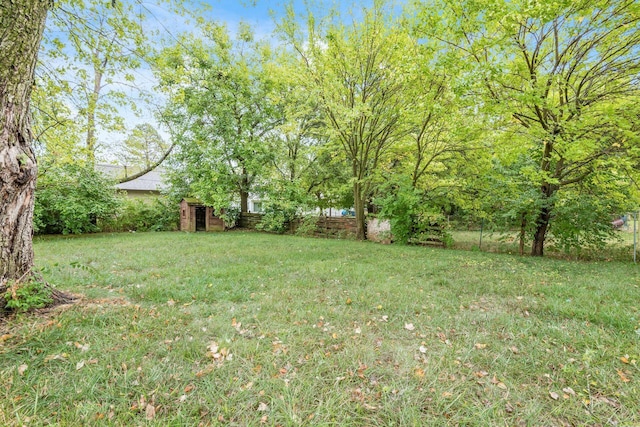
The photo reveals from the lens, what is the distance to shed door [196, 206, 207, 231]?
1391 cm

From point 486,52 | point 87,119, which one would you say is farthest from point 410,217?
point 87,119

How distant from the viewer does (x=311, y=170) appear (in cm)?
1330

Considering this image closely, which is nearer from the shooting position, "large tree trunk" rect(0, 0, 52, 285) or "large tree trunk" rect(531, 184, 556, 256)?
"large tree trunk" rect(0, 0, 52, 285)

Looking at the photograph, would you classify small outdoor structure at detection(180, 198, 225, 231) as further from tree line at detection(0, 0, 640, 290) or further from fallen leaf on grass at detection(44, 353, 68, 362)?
fallen leaf on grass at detection(44, 353, 68, 362)

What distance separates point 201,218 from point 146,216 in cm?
256

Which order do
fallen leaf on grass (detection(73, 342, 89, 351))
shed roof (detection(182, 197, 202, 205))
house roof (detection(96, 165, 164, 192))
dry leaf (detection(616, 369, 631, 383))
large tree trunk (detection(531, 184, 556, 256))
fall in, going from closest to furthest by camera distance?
dry leaf (detection(616, 369, 631, 383))
fallen leaf on grass (detection(73, 342, 89, 351))
large tree trunk (detection(531, 184, 556, 256))
shed roof (detection(182, 197, 202, 205))
house roof (detection(96, 165, 164, 192))

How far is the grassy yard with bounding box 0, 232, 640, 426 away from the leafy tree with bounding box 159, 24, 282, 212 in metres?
8.94

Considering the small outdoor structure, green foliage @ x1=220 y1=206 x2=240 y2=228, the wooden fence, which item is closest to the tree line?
the wooden fence

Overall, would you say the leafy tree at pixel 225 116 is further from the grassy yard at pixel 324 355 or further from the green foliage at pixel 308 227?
the grassy yard at pixel 324 355

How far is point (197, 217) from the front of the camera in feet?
45.8

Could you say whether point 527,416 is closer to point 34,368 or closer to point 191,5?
point 34,368

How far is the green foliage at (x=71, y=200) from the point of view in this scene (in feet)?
32.3

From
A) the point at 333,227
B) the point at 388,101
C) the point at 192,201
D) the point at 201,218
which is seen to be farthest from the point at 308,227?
the point at 388,101

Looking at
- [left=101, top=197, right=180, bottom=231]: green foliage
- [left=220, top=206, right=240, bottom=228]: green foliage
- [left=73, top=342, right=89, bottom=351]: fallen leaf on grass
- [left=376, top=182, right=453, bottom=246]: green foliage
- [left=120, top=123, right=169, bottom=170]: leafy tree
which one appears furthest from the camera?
[left=120, top=123, right=169, bottom=170]: leafy tree
